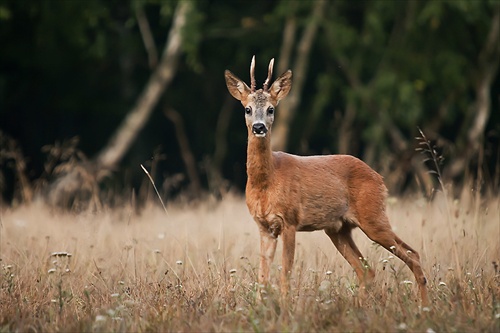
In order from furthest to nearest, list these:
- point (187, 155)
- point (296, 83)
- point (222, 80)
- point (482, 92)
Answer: point (222, 80)
point (482, 92)
point (296, 83)
point (187, 155)

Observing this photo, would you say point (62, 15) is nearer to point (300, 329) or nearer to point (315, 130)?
point (315, 130)

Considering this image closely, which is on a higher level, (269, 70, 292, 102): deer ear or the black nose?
(269, 70, 292, 102): deer ear

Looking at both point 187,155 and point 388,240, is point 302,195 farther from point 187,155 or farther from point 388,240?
point 187,155

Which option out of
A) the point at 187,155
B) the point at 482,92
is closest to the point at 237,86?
the point at 187,155

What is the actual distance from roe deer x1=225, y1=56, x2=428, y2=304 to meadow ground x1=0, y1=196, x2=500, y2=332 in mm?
186

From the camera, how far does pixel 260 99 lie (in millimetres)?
6914

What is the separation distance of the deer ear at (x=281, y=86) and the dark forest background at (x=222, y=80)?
525cm

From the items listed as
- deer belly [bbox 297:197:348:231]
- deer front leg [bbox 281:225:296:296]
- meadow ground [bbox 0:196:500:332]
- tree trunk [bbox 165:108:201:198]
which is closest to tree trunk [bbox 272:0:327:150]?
tree trunk [bbox 165:108:201:198]

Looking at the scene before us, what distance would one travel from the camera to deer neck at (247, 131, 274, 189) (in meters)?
6.77

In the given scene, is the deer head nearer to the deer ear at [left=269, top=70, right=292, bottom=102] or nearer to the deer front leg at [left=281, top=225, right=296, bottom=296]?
the deer ear at [left=269, top=70, right=292, bottom=102]

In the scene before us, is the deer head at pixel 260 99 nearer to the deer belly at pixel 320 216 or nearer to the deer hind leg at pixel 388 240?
the deer belly at pixel 320 216

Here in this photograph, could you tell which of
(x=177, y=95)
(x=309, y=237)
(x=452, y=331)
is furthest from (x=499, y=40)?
(x=452, y=331)

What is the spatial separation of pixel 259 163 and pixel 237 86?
0.73m

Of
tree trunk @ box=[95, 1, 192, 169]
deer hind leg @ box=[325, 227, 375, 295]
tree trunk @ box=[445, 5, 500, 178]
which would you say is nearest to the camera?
deer hind leg @ box=[325, 227, 375, 295]
